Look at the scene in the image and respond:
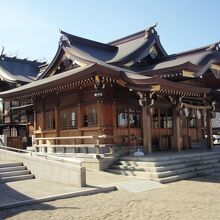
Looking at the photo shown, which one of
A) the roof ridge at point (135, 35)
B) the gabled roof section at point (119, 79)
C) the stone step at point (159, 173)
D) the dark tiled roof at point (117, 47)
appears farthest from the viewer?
the roof ridge at point (135, 35)

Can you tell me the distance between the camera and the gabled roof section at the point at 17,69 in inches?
1070

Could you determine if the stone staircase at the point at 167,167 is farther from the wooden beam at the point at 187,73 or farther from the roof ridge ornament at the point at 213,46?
the roof ridge ornament at the point at 213,46

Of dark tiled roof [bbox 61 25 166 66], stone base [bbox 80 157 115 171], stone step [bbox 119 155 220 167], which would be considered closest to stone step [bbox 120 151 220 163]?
stone step [bbox 119 155 220 167]

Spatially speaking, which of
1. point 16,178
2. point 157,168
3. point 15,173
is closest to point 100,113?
point 157,168

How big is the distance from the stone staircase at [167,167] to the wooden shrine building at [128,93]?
6.01ft

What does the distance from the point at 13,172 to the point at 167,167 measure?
19.3 ft

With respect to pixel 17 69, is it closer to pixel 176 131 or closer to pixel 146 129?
pixel 176 131

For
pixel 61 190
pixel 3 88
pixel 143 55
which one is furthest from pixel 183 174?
pixel 3 88

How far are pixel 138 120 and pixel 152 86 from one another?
369cm

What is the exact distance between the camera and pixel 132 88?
15234 mm

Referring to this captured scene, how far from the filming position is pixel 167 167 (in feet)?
42.8

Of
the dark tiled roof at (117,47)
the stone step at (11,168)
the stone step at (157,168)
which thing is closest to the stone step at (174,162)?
the stone step at (157,168)

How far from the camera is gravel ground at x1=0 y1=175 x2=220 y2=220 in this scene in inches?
299

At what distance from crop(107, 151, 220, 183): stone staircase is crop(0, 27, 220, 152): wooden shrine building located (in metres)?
1.83
